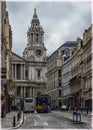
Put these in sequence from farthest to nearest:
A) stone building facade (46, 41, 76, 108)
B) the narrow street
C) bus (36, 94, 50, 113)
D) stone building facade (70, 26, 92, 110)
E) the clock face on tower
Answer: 1. the clock face on tower
2. stone building facade (46, 41, 76, 108)
3. stone building facade (70, 26, 92, 110)
4. bus (36, 94, 50, 113)
5. the narrow street

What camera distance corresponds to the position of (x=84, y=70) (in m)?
105

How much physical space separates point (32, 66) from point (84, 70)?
3464 inches

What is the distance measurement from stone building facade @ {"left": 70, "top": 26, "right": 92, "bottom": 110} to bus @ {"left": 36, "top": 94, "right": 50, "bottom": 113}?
5.65 metres

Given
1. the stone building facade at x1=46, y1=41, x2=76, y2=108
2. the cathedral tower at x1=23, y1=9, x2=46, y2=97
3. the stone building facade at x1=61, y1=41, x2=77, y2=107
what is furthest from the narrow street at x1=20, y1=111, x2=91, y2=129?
the cathedral tower at x1=23, y1=9, x2=46, y2=97

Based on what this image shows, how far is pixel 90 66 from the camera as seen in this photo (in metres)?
95.0

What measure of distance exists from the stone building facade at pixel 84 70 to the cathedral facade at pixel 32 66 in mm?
57705

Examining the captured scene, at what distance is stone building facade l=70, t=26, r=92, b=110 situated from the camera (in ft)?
315

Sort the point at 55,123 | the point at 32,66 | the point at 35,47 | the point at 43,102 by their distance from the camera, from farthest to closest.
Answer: the point at 32,66 < the point at 35,47 < the point at 43,102 < the point at 55,123

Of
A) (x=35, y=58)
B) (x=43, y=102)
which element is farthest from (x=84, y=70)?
(x=35, y=58)

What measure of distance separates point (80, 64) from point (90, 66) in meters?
A: 16.7

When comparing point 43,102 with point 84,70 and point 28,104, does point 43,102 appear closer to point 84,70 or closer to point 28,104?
point 28,104

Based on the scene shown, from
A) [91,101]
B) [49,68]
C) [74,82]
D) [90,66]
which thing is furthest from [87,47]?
[49,68]

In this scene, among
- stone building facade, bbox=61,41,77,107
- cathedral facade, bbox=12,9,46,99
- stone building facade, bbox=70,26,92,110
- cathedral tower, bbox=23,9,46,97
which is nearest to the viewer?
stone building facade, bbox=70,26,92,110

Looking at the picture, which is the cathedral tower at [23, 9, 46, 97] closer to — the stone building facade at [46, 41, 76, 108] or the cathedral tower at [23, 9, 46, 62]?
the cathedral tower at [23, 9, 46, 62]
